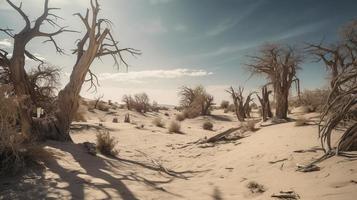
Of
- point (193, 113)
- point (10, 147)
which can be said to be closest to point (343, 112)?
point (10, 147)

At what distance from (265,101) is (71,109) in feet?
36.6

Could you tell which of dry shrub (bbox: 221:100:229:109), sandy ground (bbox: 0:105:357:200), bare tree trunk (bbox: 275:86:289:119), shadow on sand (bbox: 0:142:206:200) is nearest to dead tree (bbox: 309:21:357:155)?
sandy ground (bbox: 0:105:357:200)

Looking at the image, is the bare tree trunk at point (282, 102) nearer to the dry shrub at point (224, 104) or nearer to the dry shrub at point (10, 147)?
the dry shrub at point (10, 147)

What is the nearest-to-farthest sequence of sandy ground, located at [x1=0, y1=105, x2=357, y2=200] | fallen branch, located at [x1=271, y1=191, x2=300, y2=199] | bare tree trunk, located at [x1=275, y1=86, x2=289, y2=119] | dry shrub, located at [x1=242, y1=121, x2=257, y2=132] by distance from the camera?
fallen branch, located at [x1=271, y1=191, x2=300, y2=199]
sandy ground, located at [x1=0, y1=105, x2=357, y2=200]
dry shrub, located at [x1=242, y1=121, x2=257, y2=132]
bare tree trunk, located at [x1=275, y1=86, x2=289, y2=119]

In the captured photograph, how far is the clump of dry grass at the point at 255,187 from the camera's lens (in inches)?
208

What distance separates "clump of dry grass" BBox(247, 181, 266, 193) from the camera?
529 centimetres

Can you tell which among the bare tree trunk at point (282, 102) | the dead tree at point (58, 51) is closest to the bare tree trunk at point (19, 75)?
the dead tree at point (58, 51)

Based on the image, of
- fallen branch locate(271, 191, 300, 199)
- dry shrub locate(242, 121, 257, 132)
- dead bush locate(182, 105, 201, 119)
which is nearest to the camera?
fallen branch locate(271, 191, 300, 199)

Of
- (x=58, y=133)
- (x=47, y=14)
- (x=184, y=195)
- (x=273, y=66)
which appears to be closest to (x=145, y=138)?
(x=58, y=133)

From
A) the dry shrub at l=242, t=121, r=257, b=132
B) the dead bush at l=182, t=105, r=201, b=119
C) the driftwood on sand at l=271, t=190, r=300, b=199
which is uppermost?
the dead bush at l=182, t=105, r=201, b=119

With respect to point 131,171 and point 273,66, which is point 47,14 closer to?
point 131,171

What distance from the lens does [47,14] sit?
10.0 metres

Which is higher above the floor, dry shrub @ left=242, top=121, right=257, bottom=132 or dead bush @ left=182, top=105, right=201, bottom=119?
dead bush @ left=182, top=105, right=201, bottom=119

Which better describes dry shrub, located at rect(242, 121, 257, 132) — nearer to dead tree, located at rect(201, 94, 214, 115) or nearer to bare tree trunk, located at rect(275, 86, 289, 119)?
bare tree trunk, located at rect(275, 86, 289, 119)
